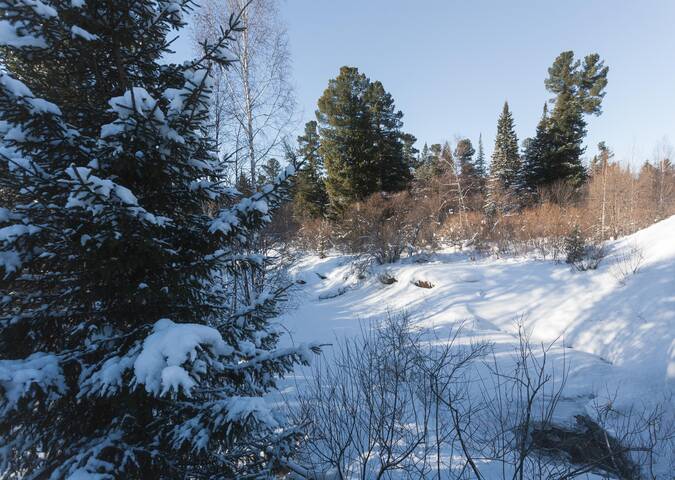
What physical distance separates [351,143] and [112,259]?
20232 millimetres

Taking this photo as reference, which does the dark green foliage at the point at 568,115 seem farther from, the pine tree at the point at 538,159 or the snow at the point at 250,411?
the snow at the point at 250,411

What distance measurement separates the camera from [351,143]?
68.6 ft

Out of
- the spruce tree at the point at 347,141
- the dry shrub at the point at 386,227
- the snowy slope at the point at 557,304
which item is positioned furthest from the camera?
the spruce tree at the point at 347,141

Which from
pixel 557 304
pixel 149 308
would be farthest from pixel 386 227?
pixel 149 308

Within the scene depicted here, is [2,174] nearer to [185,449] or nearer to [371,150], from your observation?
[185,449]

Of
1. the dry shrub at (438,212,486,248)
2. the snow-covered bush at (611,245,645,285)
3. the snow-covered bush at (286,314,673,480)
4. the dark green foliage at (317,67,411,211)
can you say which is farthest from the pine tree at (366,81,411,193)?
the snow-covered bush at (286,314,673,480)

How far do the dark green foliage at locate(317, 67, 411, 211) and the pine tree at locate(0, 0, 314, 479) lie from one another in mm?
18340

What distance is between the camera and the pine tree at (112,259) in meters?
1.73

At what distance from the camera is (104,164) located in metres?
2.08

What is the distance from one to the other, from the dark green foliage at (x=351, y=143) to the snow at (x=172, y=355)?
19.4 metres

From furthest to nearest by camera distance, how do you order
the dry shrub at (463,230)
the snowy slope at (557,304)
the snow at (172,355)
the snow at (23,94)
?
the dry shrub at (463,230), the snowy slope at (557,304), the snow at (23,94), the snow at (172,355)

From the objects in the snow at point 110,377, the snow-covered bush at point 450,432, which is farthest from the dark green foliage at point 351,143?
the snow at point 110,377

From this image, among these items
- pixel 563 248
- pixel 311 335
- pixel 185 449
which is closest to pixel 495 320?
pixel 311 335

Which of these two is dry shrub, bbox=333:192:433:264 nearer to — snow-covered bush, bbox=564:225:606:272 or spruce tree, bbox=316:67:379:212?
spruce tree, bbox=316:67:379:212
